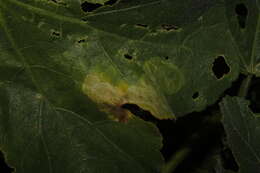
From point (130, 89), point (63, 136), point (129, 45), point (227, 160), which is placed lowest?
point (227, 160)

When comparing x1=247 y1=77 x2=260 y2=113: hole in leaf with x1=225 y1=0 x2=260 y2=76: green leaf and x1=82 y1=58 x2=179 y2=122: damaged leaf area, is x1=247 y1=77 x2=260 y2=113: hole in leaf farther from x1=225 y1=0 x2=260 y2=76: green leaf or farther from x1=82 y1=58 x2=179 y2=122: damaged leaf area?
x1=82 y1=58 x2=179 y2=122: damaged leaf area

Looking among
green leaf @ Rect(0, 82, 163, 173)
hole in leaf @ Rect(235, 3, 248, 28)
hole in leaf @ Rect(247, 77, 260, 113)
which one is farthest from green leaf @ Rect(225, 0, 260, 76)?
hole in leaf @ Rect(247, 77, 260, 113)

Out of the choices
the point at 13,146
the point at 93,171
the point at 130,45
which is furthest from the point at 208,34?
the point at 13,146

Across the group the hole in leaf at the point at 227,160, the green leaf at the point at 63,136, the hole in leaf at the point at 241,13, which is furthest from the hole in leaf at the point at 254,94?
the green leaf at the point at 63,136

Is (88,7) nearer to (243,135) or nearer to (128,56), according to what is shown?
(128,56)

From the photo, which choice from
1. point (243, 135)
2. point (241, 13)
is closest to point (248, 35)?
point (241, 13)

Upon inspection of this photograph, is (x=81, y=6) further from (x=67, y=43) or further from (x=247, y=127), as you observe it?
(x=247, y=127)
